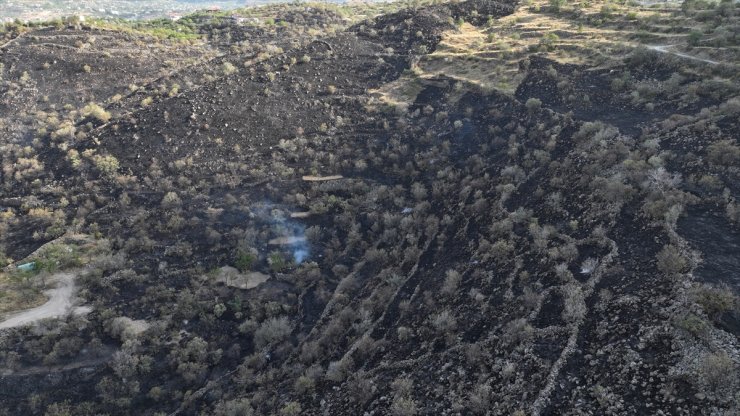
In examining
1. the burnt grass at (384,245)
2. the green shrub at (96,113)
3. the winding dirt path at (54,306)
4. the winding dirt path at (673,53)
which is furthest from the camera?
the green shrub at (96,113)

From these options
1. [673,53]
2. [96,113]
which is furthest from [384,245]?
[96,113]

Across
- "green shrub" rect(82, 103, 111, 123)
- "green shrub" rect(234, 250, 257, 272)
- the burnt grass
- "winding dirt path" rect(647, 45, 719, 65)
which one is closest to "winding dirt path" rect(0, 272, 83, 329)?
the burnt grass

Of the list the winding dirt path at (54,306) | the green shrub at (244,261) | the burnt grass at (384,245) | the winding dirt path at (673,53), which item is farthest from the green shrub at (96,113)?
the winding dirt path at (673,53)

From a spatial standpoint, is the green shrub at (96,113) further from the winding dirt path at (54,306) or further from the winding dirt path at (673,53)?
the winding dirt path at (673,53)

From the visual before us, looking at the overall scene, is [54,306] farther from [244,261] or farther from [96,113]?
[96,113]

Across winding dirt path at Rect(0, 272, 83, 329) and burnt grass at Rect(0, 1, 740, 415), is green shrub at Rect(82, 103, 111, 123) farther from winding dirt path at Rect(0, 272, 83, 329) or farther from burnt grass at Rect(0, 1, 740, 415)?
winding dirt path at Rect(0, 272, 83, 329)

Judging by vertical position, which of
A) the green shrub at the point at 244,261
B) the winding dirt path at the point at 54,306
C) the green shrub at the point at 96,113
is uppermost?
the green shrub at the point at 96,113
